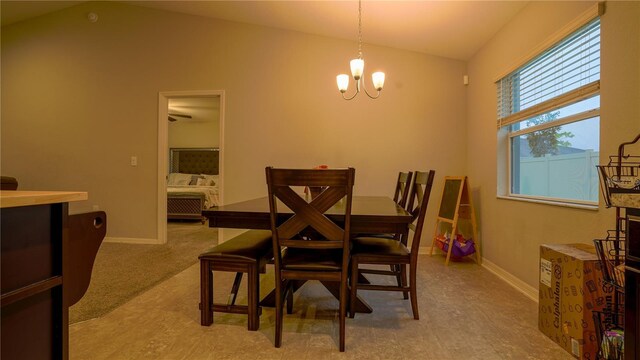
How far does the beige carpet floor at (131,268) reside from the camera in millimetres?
2039

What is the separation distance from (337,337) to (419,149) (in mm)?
2442

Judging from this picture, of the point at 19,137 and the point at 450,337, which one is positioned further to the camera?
the point at 19,137

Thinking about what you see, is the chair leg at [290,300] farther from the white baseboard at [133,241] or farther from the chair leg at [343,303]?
the white baseboard at [133,241]

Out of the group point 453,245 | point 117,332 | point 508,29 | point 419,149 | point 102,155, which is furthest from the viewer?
point 102,155

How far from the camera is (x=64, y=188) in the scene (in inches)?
158

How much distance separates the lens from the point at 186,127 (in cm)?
744

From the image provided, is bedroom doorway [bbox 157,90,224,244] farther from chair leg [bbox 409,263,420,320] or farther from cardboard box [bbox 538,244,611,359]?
cardboard box [bbox 538,244,611,359]

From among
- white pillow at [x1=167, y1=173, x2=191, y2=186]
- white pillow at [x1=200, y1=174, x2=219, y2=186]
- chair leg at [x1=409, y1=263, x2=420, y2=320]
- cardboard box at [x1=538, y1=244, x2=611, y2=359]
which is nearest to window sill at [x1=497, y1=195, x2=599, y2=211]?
cardboard box at [x1=538, y1=244, x2=611, y2=359]

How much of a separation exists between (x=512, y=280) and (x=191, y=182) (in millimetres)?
6204

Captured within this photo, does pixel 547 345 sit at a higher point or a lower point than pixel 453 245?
lower

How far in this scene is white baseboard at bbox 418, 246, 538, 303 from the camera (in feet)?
7.13

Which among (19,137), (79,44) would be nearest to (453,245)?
(79,44)

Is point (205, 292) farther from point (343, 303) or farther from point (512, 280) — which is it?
point (512, 280)

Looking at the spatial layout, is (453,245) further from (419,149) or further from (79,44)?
(79,44)
